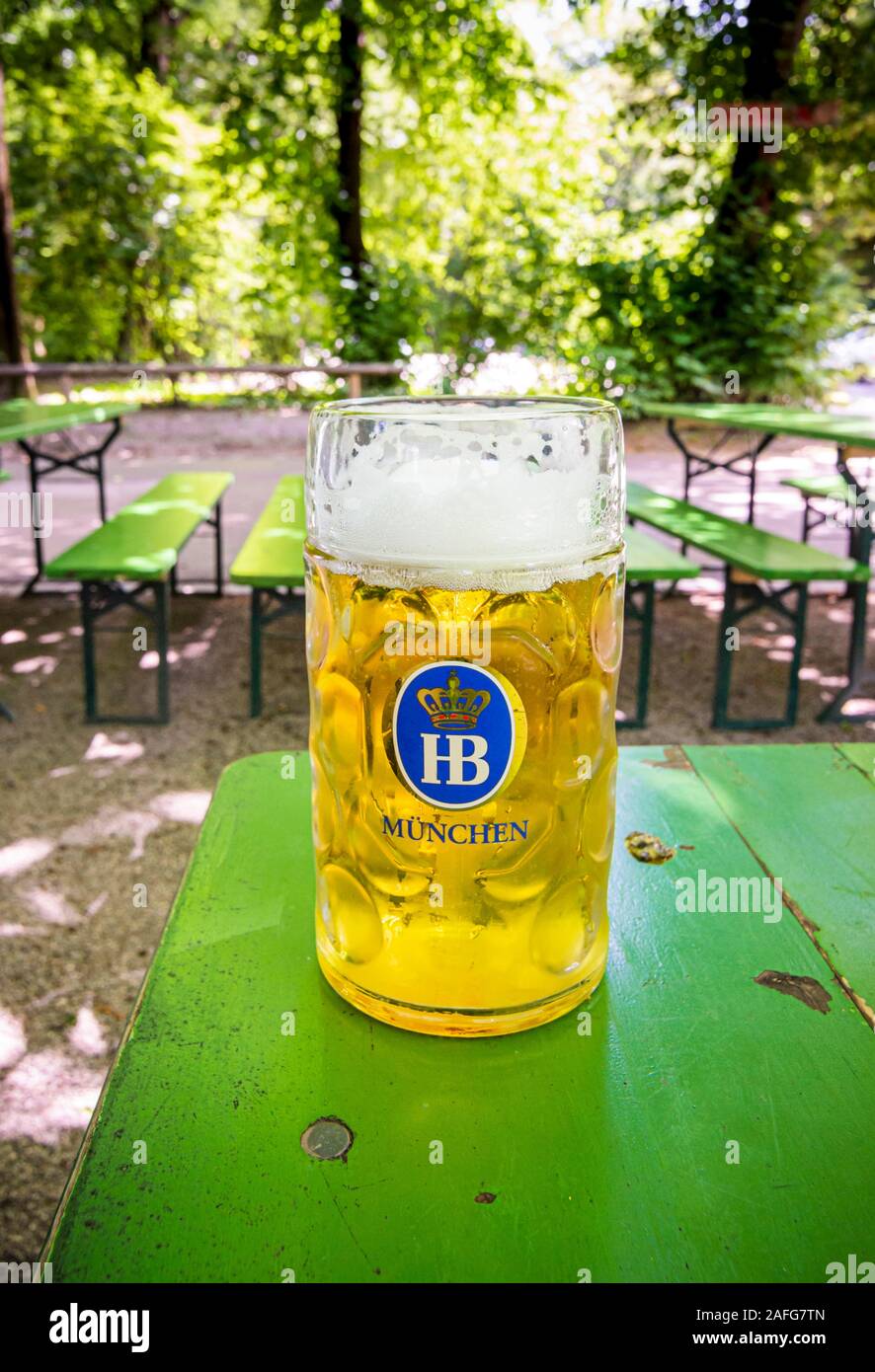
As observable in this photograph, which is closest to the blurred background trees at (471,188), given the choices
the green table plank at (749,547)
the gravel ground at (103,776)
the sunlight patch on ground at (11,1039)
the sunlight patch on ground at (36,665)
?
the gravel ground at (103,776)

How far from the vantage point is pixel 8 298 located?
892 cm

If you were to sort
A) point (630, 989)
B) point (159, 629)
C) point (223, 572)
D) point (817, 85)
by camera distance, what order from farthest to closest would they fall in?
point (817, 85) < point (223, 572) < point (159, 629) < point (630, 989)

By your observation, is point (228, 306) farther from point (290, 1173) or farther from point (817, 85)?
point (290, 1173)

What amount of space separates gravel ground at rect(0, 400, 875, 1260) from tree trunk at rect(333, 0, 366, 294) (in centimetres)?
453

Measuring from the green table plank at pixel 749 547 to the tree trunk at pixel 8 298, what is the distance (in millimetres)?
5660

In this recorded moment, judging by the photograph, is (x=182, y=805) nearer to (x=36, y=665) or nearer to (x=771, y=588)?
(x=36, y=665)

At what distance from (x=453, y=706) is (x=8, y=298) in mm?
9519

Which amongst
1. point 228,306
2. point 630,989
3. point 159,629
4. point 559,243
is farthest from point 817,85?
point 630,989

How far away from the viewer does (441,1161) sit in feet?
2.11

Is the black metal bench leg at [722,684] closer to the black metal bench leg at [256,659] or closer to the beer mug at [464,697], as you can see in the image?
the black metal bench leg at [256,659]

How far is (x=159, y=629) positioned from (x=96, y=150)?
1021 centimetres

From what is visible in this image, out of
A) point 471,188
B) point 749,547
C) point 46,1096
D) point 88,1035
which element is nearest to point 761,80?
point 471,188

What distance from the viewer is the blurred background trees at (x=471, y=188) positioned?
9.89m

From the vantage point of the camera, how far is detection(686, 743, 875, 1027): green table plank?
87cm
